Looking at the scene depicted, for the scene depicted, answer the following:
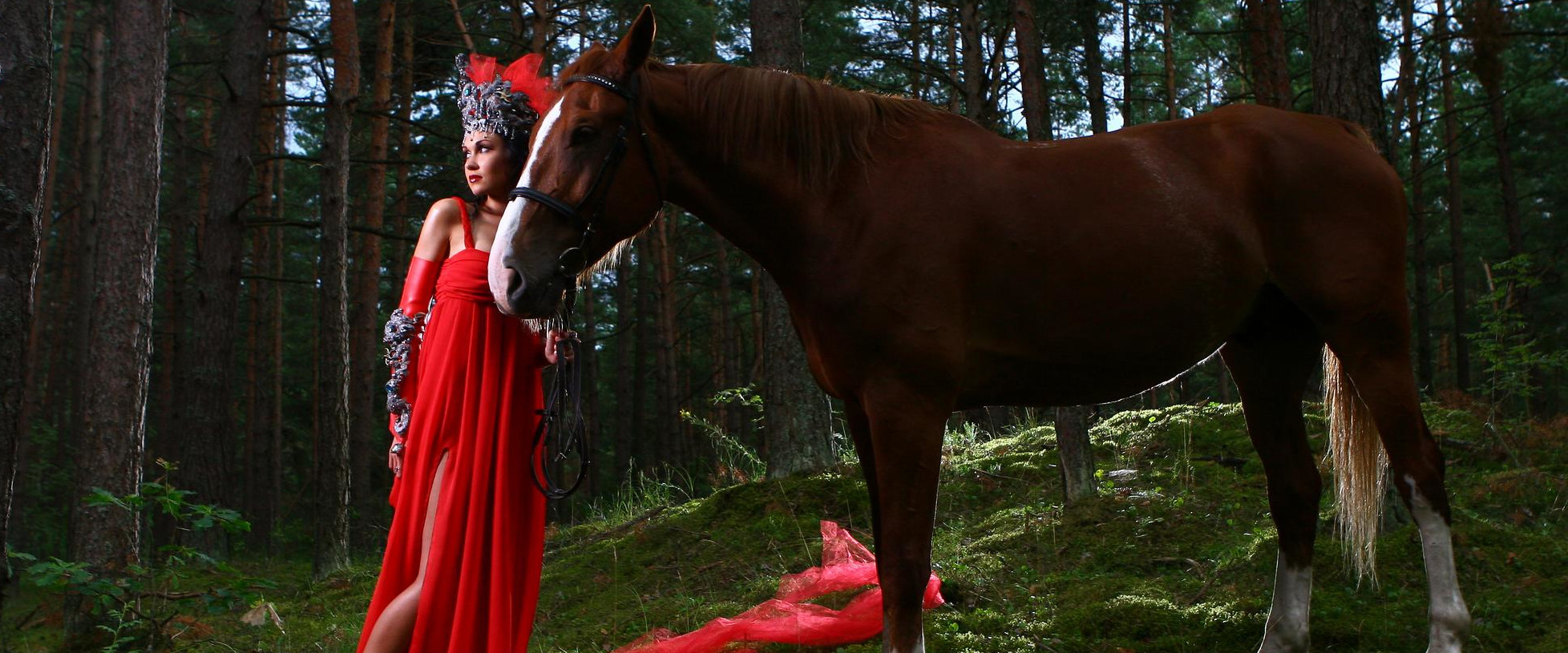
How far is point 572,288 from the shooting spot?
2951 mm

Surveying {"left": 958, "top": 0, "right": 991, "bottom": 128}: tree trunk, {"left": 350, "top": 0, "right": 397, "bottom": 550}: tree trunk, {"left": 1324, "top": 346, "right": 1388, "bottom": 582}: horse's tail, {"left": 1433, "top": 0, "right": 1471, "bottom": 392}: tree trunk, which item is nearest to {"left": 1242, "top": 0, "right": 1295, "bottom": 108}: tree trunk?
{"left": 1433, "top": 0, "right": 1471, "bottom": 392}: tree trunk

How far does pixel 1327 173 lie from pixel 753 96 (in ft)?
6.75

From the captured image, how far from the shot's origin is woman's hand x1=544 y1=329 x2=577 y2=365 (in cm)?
316

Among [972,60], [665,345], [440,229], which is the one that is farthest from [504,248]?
[665,345]

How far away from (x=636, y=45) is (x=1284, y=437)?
9.34 ft

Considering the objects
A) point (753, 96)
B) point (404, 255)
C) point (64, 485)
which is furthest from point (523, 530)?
point (64, 485)

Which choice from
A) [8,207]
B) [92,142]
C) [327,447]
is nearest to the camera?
[8,207]

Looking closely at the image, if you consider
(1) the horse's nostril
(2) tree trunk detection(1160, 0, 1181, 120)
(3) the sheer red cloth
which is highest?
(2) tree trunk detection(1160, 0, 1181, 120)

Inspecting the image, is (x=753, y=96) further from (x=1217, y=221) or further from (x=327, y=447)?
(x=327, y=447)

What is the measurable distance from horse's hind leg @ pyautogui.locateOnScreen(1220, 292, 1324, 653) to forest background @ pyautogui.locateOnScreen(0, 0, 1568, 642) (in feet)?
4.81

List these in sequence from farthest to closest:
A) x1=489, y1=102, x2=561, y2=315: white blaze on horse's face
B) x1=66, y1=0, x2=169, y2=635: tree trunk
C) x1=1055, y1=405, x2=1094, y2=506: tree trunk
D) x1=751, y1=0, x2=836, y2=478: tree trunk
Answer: x1=751, y1=0, x2=836, y2=478: tree trunk
x1=66, y1=0, x2=169, y2=635: tree trunk
x1=1055, y1=405, x2=1094, y2=506: tree trunk
x1=489, y1=102, x2=561, y2=315: white blaze on horse's face

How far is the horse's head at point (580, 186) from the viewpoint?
8.97 feet

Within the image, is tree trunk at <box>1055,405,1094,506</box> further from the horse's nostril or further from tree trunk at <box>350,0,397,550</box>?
tree trunk at <box>350,0,397,550</box>

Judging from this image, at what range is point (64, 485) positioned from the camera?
2412cm
